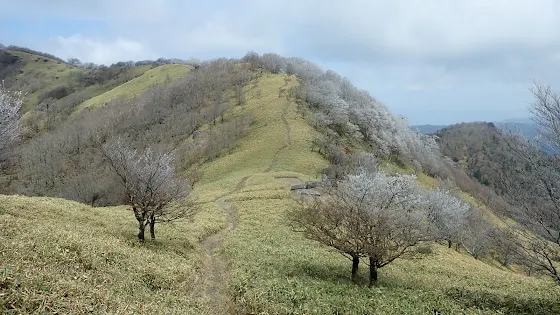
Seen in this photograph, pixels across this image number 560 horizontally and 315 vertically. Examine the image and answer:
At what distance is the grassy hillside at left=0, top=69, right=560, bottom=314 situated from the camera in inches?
524

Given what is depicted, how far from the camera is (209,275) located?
→ 2302 cm

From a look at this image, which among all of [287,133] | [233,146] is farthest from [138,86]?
[287,133]

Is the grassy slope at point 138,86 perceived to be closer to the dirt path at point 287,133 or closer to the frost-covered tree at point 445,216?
the dirt path at point 287,133

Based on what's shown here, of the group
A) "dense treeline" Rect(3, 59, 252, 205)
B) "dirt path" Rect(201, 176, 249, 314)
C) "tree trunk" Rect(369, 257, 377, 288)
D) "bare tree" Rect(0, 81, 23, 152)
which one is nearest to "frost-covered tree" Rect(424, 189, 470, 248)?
"dirt path" Rect(201, 176, 249, 314)

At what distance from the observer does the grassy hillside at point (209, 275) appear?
13.3 m

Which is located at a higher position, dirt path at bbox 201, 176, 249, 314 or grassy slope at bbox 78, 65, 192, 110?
grassy slope at bbox 78, 65, 192, 110

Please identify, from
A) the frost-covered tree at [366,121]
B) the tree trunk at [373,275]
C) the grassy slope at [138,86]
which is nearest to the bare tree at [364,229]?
the tree trunk at [373,275]

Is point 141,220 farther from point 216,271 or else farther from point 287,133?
point 287,133

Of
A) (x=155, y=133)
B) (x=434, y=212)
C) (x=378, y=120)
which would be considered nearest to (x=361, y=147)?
(x=378, y=120)

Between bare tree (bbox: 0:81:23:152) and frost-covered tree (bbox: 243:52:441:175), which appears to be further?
frost-covered tree (bbox: 243:52:441:175)

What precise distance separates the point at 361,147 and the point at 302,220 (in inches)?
3103

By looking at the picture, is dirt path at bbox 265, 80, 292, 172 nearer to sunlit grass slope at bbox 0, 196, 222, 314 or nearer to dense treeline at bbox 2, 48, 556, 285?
dense treeline at bbox 2, 48, 556, 285

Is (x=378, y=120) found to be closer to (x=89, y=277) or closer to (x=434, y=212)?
(x=434, y=212)

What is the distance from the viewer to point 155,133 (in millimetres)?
119562
